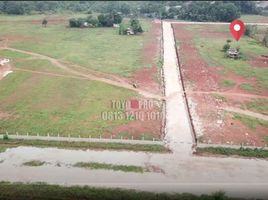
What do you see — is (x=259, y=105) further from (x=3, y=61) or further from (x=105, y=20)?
(x=105, y=20)

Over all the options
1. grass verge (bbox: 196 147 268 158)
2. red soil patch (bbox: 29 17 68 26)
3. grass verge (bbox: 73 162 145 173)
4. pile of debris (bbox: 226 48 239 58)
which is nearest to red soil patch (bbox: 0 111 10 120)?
grass verge (bbox: 73 162 145 173)

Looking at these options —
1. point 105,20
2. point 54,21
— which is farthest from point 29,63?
point 54,21

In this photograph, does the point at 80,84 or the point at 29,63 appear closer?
the point at 80,84

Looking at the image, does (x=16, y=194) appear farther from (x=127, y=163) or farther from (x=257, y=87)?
(x=257, y=87)

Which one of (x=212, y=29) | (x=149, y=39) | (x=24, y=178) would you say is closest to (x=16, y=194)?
(x=24, y=178)

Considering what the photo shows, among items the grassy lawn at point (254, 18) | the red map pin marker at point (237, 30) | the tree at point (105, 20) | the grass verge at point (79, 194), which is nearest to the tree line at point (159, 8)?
the grassy lawn at point (254, 18)
